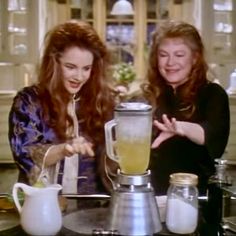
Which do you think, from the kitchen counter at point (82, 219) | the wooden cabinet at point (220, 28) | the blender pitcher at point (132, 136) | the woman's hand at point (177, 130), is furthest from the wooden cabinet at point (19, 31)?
the blender pitcher at point (132, 136)

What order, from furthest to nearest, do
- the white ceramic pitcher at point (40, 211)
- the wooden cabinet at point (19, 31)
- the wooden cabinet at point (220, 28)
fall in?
the wooden cabinet at point (19, 31), the wooden cabinet at point (220, 28), the white ceramic pitcher at point (40, 211)

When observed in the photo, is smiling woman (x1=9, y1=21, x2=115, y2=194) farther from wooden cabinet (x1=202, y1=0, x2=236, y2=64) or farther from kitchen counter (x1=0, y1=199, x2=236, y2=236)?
wooden cabinet (x1=202, y1=0, x2=236, y2=64)

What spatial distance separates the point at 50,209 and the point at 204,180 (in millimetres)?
655

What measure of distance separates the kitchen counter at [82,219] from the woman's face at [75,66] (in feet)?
1.33

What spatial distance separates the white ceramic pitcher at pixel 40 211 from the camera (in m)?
→ 1.16

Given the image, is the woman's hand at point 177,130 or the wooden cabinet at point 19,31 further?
the wooden cabinet at point 19,31

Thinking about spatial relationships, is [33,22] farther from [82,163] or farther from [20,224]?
[20,224]

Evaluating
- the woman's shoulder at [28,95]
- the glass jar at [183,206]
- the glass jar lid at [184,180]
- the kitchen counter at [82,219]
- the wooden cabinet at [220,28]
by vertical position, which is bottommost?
the kitchen counter at [82,219]

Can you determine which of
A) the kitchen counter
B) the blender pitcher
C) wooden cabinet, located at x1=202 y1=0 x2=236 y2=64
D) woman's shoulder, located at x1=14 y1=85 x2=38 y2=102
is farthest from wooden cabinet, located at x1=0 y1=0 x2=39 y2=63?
the blender pitcher

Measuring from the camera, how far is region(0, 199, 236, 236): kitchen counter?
4.07 feet

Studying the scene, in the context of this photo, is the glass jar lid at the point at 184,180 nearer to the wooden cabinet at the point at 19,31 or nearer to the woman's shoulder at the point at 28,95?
the woman's shoulder at the point at 28,95

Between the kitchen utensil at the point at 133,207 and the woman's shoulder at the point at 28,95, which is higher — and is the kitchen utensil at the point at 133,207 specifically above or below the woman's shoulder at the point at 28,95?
below

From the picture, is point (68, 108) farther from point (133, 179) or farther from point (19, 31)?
point (19, 31)

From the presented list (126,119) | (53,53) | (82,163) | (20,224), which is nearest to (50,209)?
(20,224)
